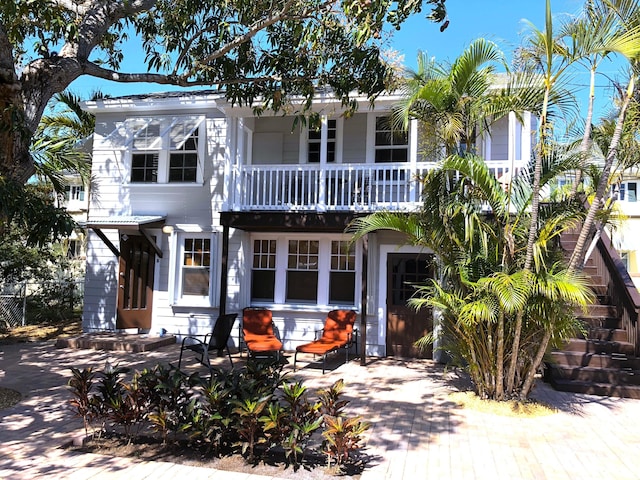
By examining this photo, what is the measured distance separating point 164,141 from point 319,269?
4333 millimetres

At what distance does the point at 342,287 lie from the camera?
11.1 m

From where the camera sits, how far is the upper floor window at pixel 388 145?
1133 cm

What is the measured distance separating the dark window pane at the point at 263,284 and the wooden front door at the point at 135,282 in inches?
97.9

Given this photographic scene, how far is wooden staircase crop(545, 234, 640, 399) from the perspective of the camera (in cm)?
740

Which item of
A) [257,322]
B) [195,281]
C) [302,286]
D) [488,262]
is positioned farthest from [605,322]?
[195,281]

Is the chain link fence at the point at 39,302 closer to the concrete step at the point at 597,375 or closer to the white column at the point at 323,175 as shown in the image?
the white column at the point at 323,175

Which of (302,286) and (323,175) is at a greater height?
(323,175)

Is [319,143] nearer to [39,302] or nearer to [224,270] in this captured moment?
[224,270]

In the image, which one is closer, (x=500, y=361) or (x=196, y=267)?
(x=500, y=361)

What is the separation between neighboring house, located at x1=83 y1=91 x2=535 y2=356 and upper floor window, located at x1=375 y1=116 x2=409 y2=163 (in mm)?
23

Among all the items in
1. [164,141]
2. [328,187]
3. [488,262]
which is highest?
[164,141]

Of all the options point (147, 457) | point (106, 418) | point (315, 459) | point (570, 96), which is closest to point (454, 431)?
point (315, 459)

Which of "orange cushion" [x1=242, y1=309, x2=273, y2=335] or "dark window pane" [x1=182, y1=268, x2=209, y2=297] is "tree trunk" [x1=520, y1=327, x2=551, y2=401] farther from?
"dark window pane" [x1=182, y1=268, x2=209, y2=297]

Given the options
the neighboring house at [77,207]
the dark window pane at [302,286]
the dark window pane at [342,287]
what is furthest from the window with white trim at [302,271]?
the neighboring house at [77,207]
